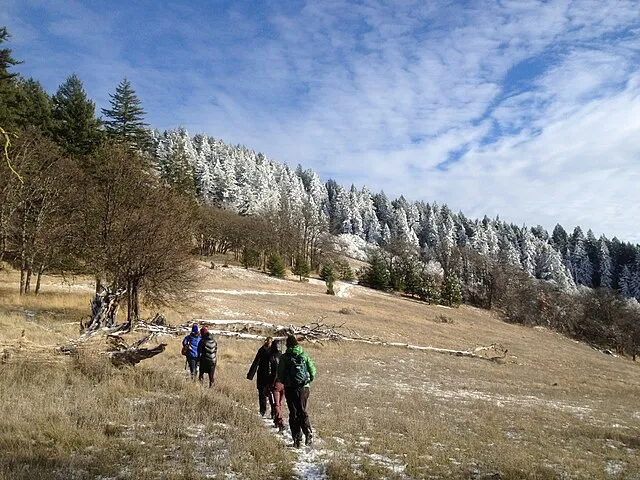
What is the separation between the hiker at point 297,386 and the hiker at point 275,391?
2.82ft

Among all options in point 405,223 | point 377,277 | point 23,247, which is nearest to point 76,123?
point 23,247

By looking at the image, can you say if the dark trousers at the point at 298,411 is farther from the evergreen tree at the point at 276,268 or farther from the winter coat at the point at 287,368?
the evergreen tree at the point at 276,268

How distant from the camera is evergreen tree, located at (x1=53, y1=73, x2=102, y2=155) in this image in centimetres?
4078

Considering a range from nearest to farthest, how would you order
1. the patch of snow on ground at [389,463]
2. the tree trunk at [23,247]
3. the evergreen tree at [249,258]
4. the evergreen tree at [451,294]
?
1. the patch of snow on ground at [389,463]
2. the tree trunk at [23,247]
3. the evergreen tree at [249,258]
4. the evergreen tree at [451,294]

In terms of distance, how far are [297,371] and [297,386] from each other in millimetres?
280

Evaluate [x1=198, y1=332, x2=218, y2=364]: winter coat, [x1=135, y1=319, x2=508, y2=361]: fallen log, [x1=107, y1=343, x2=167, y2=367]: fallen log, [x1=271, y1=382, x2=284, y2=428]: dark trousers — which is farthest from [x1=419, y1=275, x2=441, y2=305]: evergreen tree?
A: [x1=271, y1=382, x2=284, y2=428]: dark trousers

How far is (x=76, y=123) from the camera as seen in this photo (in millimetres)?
41844

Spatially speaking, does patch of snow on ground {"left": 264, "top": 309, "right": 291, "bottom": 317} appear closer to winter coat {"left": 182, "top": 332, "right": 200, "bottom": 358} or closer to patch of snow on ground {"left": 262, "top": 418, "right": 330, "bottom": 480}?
winter coat {"left": 182, "top": 332, "right": 200, "bottom": 358}

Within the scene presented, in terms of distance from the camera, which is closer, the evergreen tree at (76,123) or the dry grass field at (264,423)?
the dry grass field at (264,423)

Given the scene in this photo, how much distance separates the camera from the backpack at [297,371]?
26.9 feet

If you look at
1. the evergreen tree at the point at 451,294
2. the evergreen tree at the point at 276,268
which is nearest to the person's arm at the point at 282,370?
the evergreen tree at the point at 276,268

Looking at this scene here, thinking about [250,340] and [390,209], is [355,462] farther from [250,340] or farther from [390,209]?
[390,209]

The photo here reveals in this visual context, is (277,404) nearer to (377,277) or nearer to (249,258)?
(249,258)

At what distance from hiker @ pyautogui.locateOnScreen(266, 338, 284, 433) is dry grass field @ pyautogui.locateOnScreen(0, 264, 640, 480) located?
0.37m
